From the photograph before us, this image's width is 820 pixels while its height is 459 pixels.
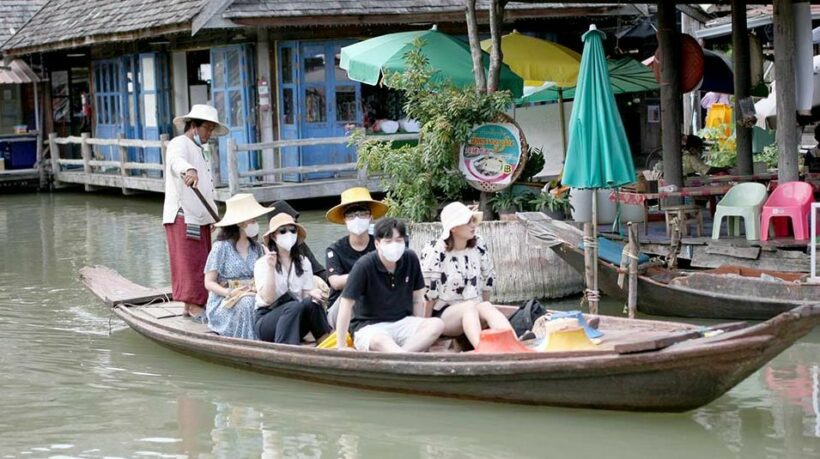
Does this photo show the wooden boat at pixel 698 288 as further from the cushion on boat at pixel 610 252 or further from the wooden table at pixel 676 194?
the wooden table at pixel 676 194

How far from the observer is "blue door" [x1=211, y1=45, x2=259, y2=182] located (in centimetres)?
1948

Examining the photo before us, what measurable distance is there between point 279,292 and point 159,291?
2.47 meters

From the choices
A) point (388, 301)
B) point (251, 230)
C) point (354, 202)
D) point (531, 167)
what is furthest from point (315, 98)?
point (388, 301)

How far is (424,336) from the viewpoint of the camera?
779 centimetres

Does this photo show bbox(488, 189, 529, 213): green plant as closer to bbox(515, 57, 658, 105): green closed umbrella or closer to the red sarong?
the red sarong

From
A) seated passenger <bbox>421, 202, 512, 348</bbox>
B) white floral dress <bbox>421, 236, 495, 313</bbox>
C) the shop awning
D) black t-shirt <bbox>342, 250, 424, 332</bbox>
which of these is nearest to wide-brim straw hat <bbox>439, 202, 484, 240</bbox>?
seated passenger <bbox>421, 202, 512, 348</bbox>

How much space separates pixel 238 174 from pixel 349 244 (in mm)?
9328

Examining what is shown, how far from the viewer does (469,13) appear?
461 inches

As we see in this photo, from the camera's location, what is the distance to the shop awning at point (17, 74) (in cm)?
2343

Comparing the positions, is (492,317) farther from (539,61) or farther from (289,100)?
(289,100)

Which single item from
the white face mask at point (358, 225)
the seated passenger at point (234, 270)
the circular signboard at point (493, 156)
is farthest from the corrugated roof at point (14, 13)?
the white face mask at point (358, 225)

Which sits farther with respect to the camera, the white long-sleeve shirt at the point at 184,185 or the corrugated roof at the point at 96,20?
the corrugated roof at the point at 96,20

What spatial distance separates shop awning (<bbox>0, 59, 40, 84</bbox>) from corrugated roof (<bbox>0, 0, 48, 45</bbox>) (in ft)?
3.71

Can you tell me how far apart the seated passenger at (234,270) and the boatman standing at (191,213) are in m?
0.67
